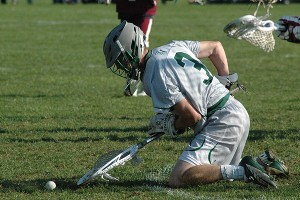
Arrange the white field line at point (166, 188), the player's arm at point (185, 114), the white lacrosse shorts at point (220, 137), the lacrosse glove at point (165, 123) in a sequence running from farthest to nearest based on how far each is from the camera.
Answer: the white lacrosse shorts at point (220, 137), the lacrosse glove at point (165, 123), the player's arm at point (185, 114), the white field line at point (166, 188)

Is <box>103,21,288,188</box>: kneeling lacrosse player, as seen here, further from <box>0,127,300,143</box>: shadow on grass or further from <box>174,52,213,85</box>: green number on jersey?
<box>0,127,300,143</box>: shadow on grass

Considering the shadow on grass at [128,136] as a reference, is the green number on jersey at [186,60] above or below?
above

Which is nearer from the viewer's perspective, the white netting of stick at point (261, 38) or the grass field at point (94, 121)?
the grass field at point (94, 121)

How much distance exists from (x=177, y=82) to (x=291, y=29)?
168 centimetres

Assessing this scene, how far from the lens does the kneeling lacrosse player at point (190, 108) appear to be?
590cm

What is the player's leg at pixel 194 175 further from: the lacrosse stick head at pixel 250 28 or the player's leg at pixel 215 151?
the lacrosse stick head at pixel 250 28

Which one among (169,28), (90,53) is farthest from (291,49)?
(169,28)

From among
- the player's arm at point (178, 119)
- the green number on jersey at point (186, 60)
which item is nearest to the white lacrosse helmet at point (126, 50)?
the green number on jersey at point (186, 60)

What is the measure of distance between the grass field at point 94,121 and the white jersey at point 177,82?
2.23 ft

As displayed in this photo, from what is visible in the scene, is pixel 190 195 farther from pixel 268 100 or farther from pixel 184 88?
pixel 268 100

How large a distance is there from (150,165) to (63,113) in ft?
10.2

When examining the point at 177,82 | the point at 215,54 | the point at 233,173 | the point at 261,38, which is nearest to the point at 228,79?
the point at 215,54

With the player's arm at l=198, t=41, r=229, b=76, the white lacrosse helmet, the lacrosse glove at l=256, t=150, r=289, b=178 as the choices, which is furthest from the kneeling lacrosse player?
the player's arm at l=198, t=41, r=229, b=76

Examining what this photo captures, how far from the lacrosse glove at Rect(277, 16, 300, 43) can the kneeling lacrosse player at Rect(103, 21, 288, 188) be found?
1.22 meters
